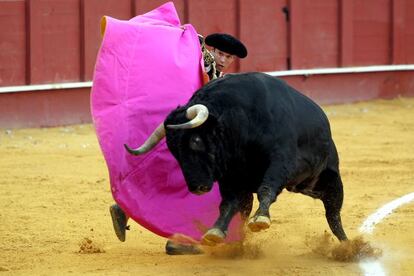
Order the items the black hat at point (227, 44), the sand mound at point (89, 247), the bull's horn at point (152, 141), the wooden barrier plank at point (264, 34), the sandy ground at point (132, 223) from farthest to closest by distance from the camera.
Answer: the wooden barrier plank at point (264, 34) < the black hat at point (227, 44) < the sand mound at point (89, 247) < the sandy ground at point (132, 223) < the bull's horn at point (152, 141)

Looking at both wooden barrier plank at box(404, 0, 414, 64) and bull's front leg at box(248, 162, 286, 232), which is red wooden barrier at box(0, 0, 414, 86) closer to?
wooden barrier plank at box(404, 0, 414, 64)

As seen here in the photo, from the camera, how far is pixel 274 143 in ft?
18.0

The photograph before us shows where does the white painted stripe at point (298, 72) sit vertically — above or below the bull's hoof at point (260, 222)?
below

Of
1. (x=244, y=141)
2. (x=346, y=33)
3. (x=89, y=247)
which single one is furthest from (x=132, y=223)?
(x=346, y=33)

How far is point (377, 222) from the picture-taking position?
7.20 metres

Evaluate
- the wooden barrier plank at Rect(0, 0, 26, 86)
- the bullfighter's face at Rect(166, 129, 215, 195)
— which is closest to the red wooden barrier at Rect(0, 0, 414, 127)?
the wooden barrier plank at Rect(0, 0, 26, 86)

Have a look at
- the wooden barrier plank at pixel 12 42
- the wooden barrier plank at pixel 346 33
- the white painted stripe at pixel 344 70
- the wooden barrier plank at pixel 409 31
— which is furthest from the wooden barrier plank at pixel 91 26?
the wooden barrier plank at pixel 409 31

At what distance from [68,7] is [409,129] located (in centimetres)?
387

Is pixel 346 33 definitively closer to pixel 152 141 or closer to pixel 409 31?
pixel 409 31

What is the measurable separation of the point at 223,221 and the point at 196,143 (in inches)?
17.8

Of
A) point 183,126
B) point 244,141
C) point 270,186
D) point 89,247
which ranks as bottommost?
point 89,247

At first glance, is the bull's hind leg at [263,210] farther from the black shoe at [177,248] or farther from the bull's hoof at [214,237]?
the black shoe at [177,248]

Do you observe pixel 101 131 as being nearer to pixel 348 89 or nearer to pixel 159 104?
pixel 159 104

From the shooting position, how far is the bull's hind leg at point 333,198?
617 cm
